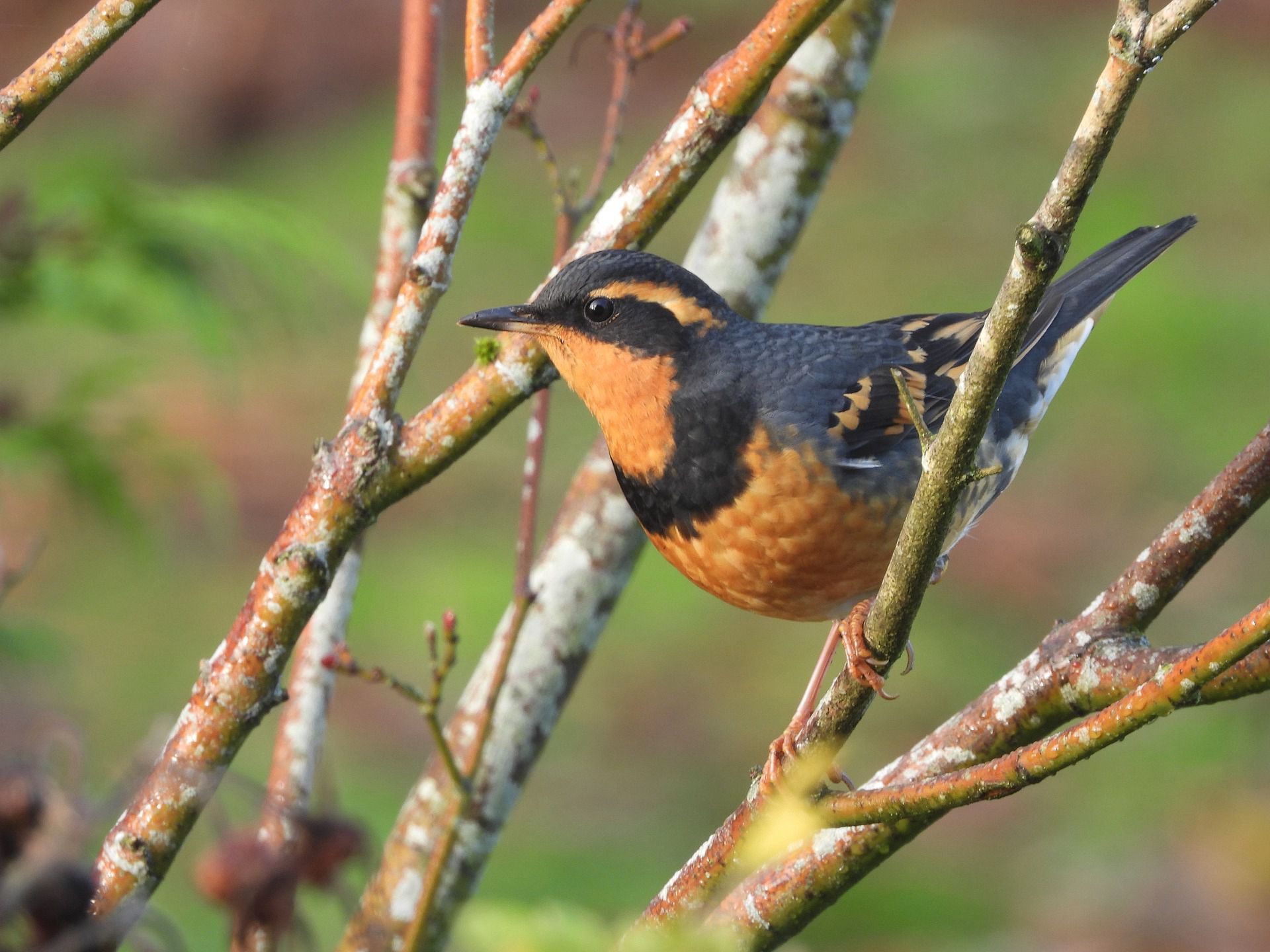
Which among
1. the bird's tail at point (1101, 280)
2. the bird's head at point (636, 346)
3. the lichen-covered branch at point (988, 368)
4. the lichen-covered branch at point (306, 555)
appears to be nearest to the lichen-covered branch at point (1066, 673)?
the lichen-covered branch at point (988, 368)

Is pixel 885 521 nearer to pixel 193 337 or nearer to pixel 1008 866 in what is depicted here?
pixel 193 337

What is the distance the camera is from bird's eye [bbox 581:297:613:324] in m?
3.25

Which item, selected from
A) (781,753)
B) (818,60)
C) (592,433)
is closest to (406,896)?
(781,753)

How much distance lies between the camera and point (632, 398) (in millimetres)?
3377

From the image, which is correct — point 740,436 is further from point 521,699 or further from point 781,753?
point 521,699

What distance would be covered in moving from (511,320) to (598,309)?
0.26 m

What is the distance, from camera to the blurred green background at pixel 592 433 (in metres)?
4.53

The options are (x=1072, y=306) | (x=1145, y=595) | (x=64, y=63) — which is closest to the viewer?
(x=64, y=63)

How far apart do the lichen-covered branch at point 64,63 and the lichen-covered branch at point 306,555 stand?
61 centimetres

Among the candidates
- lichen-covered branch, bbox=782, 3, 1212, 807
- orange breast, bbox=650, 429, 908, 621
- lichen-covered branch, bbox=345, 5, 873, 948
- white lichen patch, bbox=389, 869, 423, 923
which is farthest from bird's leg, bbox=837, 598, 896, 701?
white lichen patch, bbox=389, 869, 423, 923

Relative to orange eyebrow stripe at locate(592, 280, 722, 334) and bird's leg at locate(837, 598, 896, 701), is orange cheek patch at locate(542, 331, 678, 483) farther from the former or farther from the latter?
bird's leg at locate(837, 598, 896, 701)

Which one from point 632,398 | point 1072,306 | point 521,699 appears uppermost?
point 1072,306

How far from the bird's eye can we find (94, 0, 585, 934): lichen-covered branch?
610 mm

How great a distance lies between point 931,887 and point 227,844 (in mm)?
7428
